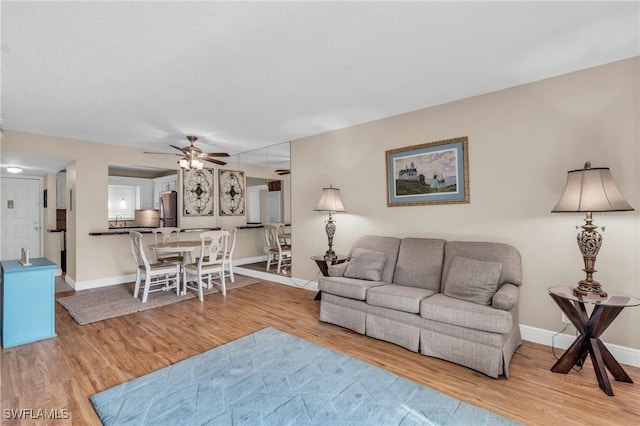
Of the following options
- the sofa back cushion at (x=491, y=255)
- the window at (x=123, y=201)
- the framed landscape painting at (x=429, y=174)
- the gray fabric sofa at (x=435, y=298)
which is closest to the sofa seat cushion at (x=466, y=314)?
the gray fabric sofa at (x=435, y=298)

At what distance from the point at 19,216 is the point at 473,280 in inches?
351

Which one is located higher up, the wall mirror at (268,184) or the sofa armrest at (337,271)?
the wall mirror at (268,184)

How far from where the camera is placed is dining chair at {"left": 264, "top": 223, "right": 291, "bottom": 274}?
5188 mm

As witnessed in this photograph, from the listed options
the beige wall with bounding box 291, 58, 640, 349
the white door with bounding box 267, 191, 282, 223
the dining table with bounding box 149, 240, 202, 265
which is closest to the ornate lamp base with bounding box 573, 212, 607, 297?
the beige wall with bounding box 291, 58, 640, 349

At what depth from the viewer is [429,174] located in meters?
3.48

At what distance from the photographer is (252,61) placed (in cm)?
244

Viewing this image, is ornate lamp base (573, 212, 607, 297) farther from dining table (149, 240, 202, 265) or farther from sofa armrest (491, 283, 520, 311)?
dining table (149, 240, 202, 265)

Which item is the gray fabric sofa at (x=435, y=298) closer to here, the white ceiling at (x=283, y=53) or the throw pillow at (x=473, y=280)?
the throw pillow at (x=473, y=280)

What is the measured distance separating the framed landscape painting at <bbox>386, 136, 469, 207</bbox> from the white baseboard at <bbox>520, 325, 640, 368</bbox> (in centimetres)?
143

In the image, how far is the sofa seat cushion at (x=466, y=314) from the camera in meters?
2.22

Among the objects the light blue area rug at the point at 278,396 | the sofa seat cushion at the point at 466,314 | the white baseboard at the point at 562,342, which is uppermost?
the sofa seat cushion at the point at 466,314

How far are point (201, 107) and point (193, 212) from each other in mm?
3363

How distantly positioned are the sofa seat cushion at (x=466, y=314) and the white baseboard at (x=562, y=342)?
2.52 feet

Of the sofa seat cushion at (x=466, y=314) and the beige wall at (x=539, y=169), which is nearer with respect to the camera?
the sofa seat cushion at (x=466, y=314)
